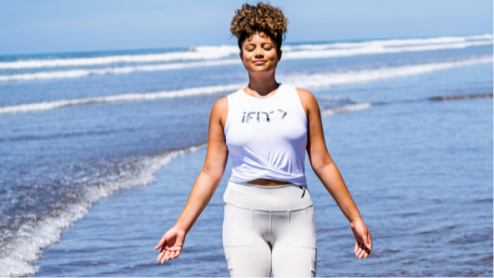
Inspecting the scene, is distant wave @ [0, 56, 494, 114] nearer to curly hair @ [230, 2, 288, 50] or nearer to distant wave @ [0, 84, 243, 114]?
distant wave @ [0, 84, 243, 114]

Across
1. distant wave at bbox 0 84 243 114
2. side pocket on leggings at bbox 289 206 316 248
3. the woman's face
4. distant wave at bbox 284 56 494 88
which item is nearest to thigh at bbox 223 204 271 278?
side pocket on leggings at bbox 289 206 316 248

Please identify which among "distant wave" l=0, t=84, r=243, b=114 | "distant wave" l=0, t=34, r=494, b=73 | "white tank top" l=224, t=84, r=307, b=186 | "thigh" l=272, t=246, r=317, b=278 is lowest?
"distant wave" l=0, t=34, r=494, b=73

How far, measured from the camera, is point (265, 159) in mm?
3064

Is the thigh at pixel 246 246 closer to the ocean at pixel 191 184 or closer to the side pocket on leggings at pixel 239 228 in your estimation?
the side pocket on leggings at pixel 239 228

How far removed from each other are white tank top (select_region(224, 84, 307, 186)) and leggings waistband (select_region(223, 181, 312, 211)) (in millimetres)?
42

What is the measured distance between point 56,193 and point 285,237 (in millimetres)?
6315

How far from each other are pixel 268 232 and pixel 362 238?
473 millimetres

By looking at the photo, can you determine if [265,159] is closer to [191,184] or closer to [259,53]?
[259,53]

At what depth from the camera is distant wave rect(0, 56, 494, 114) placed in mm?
21328

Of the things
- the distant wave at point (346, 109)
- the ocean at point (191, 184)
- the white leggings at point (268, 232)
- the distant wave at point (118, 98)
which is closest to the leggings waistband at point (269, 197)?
the white leggings at point (268, 232)

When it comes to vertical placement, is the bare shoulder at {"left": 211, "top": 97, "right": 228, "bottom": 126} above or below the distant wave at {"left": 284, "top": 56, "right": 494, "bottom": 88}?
above

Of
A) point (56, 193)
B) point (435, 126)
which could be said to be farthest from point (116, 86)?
point (56, 193)

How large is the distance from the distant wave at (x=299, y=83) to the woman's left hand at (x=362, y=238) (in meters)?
18.5

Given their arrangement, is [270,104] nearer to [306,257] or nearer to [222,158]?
[222,158]
